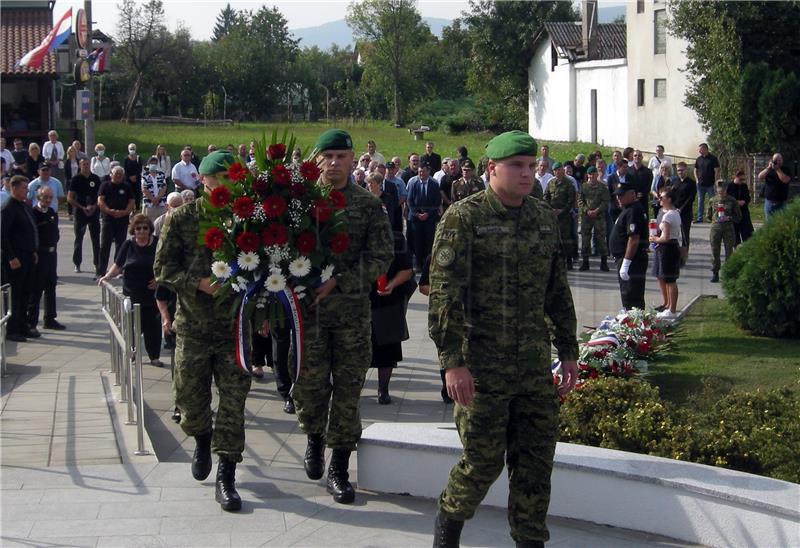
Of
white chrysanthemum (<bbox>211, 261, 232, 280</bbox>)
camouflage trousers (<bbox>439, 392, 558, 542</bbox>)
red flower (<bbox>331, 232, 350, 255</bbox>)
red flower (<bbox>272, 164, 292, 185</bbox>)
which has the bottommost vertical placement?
camouflage trousers (<bbox>439, 392, 558, 542</bbox>)

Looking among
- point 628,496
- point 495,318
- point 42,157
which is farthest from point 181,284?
point 42,157

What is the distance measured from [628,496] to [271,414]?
408 centimetres

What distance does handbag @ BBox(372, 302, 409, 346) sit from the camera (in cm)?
898

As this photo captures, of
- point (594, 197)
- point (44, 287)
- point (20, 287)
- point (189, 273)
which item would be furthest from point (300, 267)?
point (594, 197)

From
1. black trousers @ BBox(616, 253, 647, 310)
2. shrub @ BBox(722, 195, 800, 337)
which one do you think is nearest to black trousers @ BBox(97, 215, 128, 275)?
black trousers @ BBox(616, 253, 647, 310)

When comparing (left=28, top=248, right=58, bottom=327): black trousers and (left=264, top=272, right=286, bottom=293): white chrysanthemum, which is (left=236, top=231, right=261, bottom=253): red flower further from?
(left=28, top=248, right=58, bottom=327): black trousers

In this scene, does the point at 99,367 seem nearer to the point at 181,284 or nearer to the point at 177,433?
→ the point at 177,433

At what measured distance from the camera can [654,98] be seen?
42.8 meters

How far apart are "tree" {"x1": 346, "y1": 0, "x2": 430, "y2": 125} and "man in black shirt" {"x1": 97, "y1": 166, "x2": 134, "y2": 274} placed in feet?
175

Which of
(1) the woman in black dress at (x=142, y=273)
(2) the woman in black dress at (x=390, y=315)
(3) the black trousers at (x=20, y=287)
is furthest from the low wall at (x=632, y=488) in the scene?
(3) the black trousers at (x=20, y=287)

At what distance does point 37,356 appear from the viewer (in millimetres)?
12008

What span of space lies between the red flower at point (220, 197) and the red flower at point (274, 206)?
211 mm

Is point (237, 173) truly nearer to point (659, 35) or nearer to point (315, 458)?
point (315, 458)

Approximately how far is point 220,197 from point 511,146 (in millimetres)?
1932
